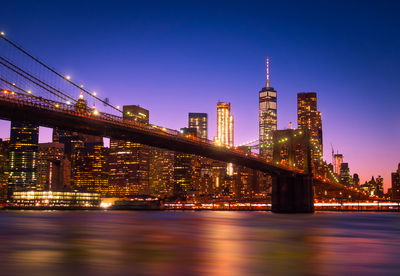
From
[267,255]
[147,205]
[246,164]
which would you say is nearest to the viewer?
[267,255]

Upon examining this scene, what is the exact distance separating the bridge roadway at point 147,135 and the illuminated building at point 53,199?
2739 inches

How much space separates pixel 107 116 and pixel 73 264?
1382 inches

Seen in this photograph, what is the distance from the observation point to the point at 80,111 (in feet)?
155

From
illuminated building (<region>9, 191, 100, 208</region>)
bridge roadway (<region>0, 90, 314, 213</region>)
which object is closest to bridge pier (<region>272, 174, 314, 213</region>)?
bridge roadway (<region>0, 90, 314, 213</region>)

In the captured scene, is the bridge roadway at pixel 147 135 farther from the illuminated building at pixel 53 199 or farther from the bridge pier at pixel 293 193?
the illuminated building at pixel 53 199

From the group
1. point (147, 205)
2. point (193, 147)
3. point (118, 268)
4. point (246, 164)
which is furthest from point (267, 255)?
point (147, 205)

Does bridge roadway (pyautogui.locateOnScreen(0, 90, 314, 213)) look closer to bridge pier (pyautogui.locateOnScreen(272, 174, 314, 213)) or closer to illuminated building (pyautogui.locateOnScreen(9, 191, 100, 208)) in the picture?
bridge pier (pyautogui.locateOnScreen(272, 174, 314, 213))

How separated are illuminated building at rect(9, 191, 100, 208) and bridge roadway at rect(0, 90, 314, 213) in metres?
69.6

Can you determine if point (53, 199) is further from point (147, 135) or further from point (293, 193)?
point (147, 135)

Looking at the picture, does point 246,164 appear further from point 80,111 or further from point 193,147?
point 80,111

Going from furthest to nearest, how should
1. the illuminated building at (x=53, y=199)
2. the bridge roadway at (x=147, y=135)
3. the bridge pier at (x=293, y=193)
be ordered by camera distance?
the illuminated building at (x=53, y=199), the bridge pier at (x=293, y=193), the bridge roadway at (x=147, y=135)

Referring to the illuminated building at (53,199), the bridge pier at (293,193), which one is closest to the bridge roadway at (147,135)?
the bridge pier at (293,193)

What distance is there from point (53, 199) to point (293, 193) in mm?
74924

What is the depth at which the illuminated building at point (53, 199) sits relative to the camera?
415 feet
